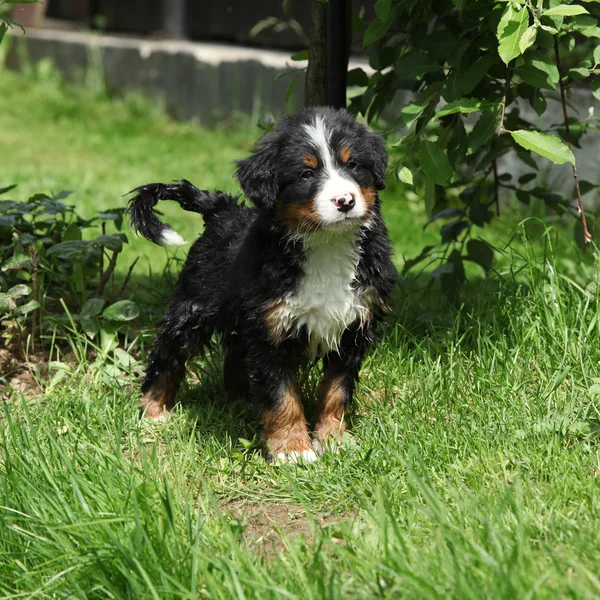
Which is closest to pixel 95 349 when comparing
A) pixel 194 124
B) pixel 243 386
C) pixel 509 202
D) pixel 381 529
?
pixel 243 386

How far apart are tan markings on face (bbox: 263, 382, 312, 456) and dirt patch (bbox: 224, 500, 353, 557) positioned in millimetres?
232

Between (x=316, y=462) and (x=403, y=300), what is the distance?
56.2 inches

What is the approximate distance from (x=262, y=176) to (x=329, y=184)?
242mm

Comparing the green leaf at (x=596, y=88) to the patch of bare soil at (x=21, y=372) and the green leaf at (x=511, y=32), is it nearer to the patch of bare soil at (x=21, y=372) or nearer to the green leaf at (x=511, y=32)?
the green leaf at (x=511, y=32)

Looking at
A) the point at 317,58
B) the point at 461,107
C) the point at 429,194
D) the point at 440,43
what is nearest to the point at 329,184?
the point at 461,107

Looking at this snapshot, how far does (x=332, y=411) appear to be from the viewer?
3250 millimetres

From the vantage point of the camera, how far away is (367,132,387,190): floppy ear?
3066 millimetres

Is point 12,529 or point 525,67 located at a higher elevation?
point 525,67

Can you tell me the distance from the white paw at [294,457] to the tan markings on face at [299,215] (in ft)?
2.48

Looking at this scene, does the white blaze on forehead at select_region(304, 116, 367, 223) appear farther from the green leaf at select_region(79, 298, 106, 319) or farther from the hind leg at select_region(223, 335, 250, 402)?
the green leaf at select_region(79, 298, 106, 319)

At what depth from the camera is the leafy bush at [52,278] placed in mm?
3922

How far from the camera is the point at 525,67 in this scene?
3.25 meters

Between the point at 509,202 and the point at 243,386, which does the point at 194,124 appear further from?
the point at 243,386

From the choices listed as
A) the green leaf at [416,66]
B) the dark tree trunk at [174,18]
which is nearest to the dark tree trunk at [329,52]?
the green leaf at [416,66]
